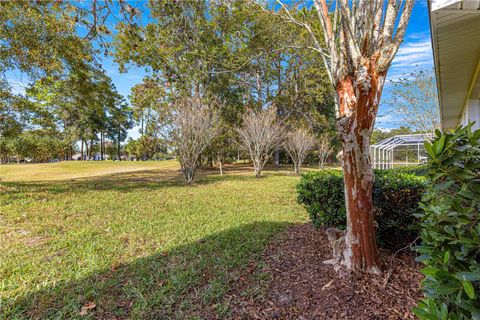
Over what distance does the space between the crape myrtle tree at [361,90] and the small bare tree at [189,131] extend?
7456 mm

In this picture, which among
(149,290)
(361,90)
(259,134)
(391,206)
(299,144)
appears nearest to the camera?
(361,90)

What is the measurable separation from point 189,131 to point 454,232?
8856 millimetres

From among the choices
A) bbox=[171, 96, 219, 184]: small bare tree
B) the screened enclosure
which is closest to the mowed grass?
bbox=[171, 96, 219, 184]: small bare tree

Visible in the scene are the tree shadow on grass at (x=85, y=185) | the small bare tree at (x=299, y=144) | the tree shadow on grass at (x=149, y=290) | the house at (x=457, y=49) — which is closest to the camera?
the tree shadow on grass at (x=149, y=290)

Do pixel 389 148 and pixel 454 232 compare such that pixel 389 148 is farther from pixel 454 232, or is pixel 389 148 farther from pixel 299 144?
pixel 454 232

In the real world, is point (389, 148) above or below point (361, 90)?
below

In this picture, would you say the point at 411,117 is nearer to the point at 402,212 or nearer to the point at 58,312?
the point at 402,212

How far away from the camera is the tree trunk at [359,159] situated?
2.01 metres

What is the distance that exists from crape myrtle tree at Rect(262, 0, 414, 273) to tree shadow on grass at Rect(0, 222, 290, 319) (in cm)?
141

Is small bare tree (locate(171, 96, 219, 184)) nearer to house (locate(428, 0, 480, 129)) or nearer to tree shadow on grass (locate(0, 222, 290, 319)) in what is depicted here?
tree shadow on grass (locate(0, 222, 290, 319))

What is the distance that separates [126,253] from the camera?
310 centimetres

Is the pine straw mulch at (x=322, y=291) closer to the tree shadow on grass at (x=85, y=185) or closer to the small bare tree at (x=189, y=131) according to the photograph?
the tree shadow on grass at (x=85, y=185)

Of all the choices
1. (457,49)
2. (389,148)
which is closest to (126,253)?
(457,49)

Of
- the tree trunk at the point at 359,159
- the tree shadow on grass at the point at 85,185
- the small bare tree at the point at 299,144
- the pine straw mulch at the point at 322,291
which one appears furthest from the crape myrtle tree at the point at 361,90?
the small bare tree at the point at 299,144
